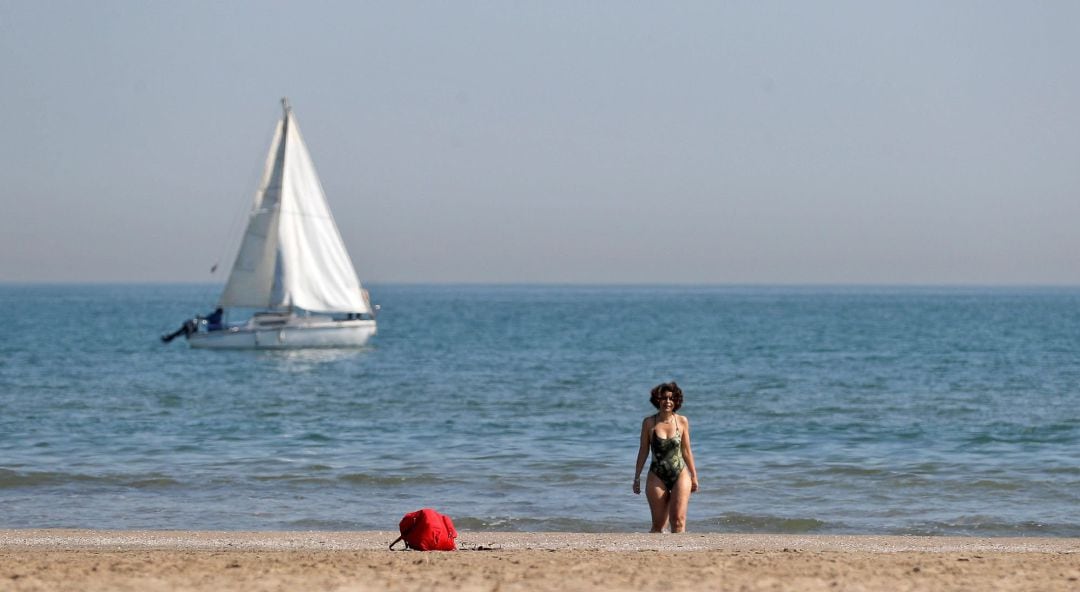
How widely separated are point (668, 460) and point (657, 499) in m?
0.47

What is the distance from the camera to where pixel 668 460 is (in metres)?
11.9

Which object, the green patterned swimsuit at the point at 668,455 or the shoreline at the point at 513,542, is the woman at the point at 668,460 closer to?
the green patterned swimsuit at the point at 668,455

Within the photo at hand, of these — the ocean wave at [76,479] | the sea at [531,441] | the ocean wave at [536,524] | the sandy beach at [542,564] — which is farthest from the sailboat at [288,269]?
the sandy beach at [542,564]

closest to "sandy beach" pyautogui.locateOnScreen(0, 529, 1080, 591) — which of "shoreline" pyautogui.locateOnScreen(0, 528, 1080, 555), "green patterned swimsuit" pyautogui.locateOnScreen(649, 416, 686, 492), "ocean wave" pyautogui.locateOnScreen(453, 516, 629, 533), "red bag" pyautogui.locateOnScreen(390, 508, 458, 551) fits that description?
"shoreline" pyautogui.locateOnScreen(0, 528, 1080, 555)

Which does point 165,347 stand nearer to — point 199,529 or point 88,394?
point 88,394

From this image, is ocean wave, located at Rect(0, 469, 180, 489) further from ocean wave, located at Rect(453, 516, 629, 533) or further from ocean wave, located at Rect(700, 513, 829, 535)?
ocean wave, located at Rect(700, 513, 829, 535)

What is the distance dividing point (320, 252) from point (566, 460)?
3497 cm

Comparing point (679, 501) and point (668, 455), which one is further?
point (679, 501)

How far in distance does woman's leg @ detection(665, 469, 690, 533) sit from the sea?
1.55m

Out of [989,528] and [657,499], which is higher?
[657,499]

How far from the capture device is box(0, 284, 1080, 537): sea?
48.6ft

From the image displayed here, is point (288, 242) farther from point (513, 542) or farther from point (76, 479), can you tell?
point (513, 542)

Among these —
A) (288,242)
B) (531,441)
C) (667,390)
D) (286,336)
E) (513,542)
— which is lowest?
(531,441)

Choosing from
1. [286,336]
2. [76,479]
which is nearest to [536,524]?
[76,479]
